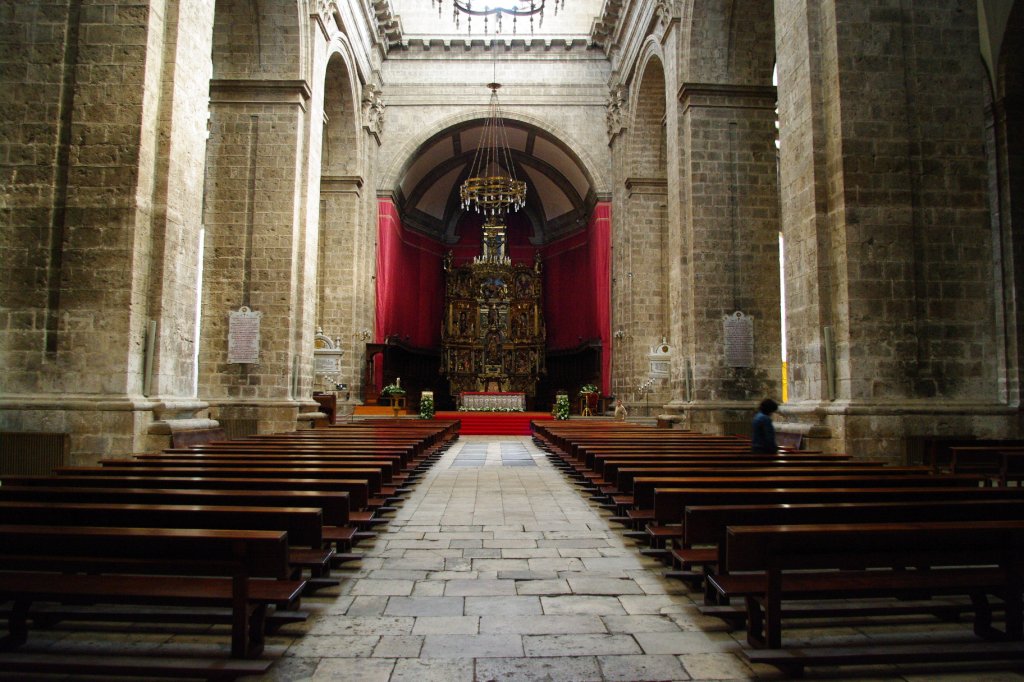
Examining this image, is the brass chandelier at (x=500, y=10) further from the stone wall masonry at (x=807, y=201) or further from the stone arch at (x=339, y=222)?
the stone wall masonry at (x=807, y=201)

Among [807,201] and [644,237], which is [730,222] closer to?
[807,201]

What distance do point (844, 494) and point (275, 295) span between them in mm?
9238

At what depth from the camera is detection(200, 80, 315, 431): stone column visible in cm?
1065

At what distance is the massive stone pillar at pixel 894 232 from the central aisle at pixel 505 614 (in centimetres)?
360

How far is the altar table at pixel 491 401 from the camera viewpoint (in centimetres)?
2064

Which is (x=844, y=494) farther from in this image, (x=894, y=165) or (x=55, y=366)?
(x=55, y=366)

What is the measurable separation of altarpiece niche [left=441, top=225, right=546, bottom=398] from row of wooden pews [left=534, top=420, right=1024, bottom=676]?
65.5 feet

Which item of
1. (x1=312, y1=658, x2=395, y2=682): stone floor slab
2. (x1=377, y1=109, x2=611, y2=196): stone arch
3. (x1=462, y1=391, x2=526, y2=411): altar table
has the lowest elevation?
(x1=312, y1=658, x2=395, y2=682): stone floor slab

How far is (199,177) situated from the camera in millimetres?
7633

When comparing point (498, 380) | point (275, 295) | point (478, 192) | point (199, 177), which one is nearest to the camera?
point (199, 177)

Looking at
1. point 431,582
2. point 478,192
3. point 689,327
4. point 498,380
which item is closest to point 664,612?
point 431,582

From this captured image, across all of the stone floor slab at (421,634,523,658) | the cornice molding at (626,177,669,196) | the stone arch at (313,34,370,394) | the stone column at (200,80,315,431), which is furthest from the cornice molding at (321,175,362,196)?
the stone floor slab at (421,634,523,658)

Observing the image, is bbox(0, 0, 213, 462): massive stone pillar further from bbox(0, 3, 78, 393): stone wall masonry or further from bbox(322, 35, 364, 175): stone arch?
bbox(322, 35, 364, 175): stone arch

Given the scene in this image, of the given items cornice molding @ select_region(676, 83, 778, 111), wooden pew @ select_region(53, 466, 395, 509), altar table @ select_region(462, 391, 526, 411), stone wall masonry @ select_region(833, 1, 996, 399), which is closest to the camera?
wooden pew @ select_region(53, 466, 395, 509)
